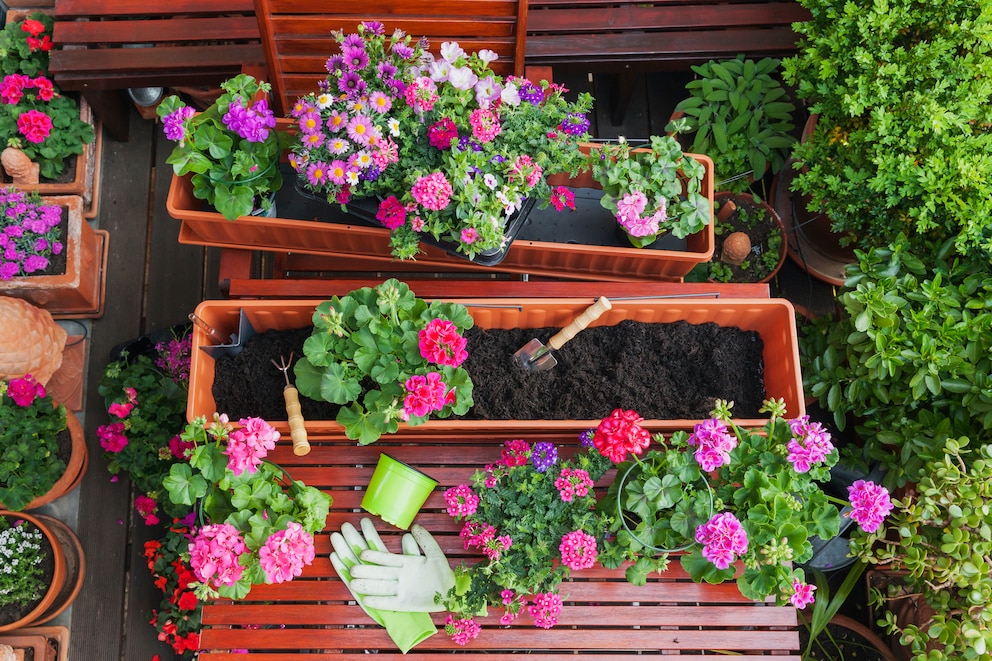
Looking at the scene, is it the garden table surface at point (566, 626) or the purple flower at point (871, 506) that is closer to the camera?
the purple flower at point (871, 506)

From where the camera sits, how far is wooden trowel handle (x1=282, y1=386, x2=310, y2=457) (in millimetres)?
1922

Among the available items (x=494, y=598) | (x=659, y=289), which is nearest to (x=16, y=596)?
(x=494, y=598)

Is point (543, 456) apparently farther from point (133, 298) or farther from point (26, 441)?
point (133, 298)

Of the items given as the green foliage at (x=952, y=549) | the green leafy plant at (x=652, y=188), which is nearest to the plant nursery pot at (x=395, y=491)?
the green leafy plant at (x=652, y=188)

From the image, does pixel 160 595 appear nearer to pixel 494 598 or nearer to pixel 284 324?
pixel 284 324

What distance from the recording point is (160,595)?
2701 millimetres

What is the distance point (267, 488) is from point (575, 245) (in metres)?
1.03

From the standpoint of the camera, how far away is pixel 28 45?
2740 mm

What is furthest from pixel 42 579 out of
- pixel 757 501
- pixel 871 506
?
pixel 871 506

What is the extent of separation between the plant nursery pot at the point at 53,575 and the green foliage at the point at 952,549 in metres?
2.43

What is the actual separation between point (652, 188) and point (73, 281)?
6.56ft

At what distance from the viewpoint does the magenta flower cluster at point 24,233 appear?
2.57 meters

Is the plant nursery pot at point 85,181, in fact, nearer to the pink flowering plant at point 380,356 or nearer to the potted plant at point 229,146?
the potted plant at point 229,146

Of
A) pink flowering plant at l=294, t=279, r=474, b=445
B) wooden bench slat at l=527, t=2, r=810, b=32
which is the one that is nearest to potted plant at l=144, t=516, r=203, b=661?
pink flowering plant at l=294, t=279, r=474, b=445
